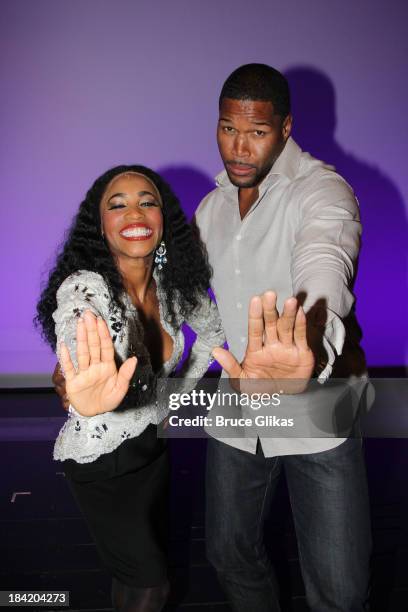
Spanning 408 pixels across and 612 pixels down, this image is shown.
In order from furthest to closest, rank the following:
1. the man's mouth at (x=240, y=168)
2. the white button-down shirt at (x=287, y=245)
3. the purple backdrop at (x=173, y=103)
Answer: the purple backdrop at (x=173, y=103) < the man's mouth at (x=240, y=168) < the white button-down shirt at (x=287, y=245)

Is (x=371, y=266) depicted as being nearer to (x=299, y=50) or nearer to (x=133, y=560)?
(x=299, y=50)

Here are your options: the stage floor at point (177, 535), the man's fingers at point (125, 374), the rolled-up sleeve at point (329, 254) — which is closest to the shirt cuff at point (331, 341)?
the rolled-up sleeve at point (329, 254)

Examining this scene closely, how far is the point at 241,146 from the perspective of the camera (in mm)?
1585

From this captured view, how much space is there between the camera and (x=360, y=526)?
1.50 metres

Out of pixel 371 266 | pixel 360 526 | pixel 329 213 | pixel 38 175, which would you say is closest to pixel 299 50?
pixel 371 266

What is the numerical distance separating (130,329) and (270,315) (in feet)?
2.09

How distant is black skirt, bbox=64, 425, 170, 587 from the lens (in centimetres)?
158

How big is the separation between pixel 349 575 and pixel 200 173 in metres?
3.07

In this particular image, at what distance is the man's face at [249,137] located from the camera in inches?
61.9

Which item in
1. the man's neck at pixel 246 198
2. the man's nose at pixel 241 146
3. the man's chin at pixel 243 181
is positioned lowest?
the man's neck at pixel 246 198

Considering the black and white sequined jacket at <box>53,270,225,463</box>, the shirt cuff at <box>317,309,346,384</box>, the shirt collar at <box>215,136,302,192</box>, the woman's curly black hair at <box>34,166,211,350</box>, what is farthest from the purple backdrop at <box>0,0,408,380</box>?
the shirt cuff at <box>317,309,346,384</box>

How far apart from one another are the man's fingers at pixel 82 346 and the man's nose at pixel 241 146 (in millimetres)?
677

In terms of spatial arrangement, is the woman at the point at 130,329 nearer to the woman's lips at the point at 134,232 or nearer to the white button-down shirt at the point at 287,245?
the woman's lips at the point at 134,232

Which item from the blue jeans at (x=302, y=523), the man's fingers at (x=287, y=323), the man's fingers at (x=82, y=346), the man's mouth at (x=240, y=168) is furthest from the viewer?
the man's mouth at (x=240, y=168)
